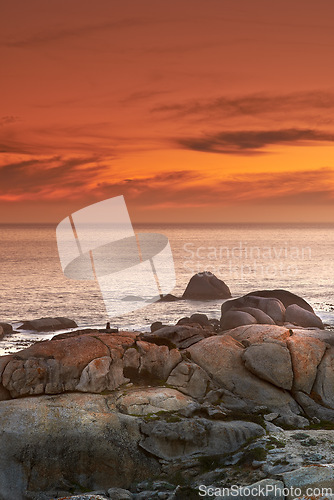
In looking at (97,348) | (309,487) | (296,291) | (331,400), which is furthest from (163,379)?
(296,291)

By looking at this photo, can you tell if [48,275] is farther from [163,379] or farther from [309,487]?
[309,487]

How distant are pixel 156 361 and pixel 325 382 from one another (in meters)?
6.13

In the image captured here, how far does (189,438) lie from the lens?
15.6 metres

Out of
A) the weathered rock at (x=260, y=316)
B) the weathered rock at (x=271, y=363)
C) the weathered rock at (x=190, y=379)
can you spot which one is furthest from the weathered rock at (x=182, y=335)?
the weathered rock at (x=260, y=316)

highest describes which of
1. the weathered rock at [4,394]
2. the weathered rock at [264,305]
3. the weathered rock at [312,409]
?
the weathered rock at [4,394]

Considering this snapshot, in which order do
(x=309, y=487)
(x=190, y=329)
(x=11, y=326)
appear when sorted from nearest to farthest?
(x=309, y=487) → (x=190, y=329) → (x=11, y=326)

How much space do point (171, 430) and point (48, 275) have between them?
236 feet

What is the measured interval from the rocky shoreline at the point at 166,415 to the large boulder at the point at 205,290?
3644 cm

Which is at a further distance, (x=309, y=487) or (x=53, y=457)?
(x=53, y=457)

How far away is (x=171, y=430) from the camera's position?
1553cm

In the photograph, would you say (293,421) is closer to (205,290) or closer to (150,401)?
(150,401)

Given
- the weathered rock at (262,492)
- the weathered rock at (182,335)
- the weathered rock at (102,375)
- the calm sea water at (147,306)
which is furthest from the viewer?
the calm sea water at (147,306)

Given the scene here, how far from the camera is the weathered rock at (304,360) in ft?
61.8

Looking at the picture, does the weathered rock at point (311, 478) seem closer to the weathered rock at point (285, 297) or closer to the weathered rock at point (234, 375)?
the weathered rock at point (234, 375)
